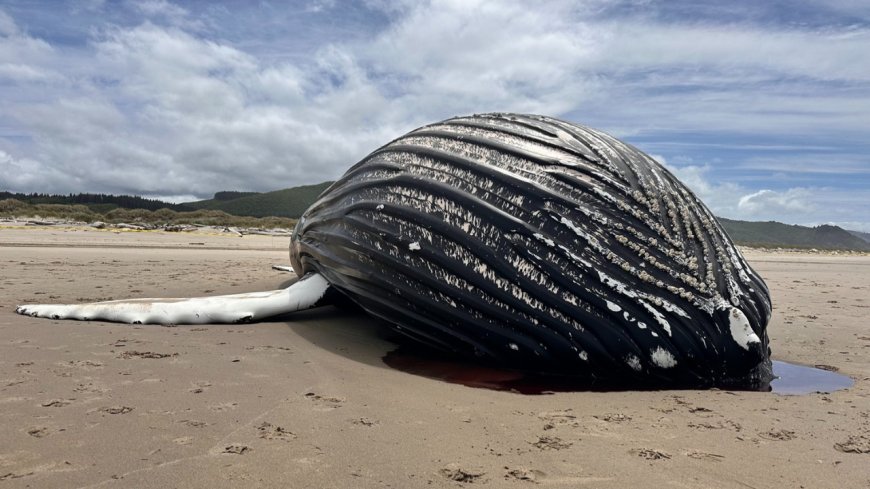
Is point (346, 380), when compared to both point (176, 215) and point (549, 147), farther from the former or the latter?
point (176, 215)

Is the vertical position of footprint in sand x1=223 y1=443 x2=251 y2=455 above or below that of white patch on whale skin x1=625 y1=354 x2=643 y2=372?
below

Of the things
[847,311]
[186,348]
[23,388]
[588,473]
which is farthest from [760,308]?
[847,311]

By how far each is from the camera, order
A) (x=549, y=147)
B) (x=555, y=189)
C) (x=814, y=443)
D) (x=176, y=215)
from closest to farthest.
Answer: (x=814, y=443) → (x=555, y=189) → (x=549, y=147) → (x=176, y=215)

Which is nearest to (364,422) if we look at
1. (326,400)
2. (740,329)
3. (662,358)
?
(326,400)

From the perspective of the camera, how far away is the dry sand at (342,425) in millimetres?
2182

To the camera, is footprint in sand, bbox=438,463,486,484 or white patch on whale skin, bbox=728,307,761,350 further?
white patch on whale skin, bbox=728,307,761,350

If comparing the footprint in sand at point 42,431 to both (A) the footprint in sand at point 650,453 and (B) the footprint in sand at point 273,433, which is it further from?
(A) the footprint in sand at point 650,453

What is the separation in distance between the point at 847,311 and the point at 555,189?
6581 millimetres

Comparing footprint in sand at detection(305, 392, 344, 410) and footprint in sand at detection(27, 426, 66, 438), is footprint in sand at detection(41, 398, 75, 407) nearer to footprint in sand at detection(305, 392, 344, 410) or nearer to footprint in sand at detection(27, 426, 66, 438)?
footprint in sand at detection(27, 426, 66, 438)

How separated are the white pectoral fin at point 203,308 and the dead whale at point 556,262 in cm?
72

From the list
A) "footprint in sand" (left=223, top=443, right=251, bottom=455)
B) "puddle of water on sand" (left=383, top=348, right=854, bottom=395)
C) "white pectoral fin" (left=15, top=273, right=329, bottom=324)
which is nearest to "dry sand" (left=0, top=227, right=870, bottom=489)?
"footprint in sand" (left=223, top=443, right=251, bottom=455)

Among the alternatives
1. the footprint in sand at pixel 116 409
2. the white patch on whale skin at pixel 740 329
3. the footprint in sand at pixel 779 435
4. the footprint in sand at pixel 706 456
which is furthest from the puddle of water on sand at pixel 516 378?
the footprint in sand at pixel 116 409

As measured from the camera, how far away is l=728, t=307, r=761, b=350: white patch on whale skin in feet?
10.9

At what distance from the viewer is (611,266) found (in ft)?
10.9
